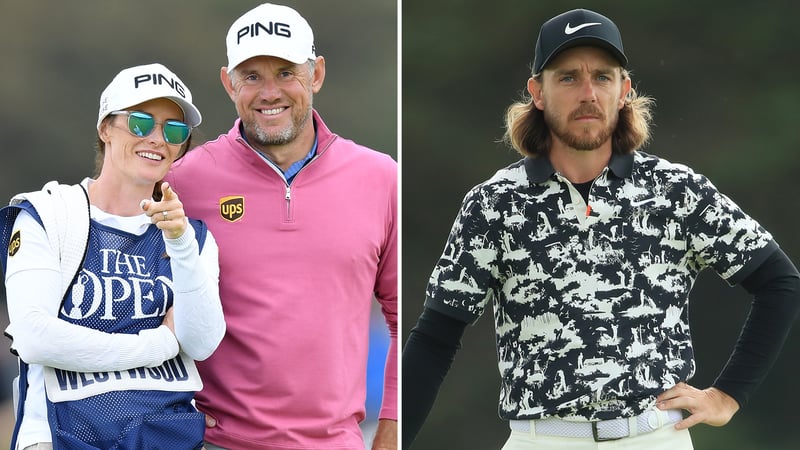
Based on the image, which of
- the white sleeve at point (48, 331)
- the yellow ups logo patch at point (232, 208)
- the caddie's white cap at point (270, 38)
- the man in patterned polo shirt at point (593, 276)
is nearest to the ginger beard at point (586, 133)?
the man in patterned polo shirt at point (593, 276)

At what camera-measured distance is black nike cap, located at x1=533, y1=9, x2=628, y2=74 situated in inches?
108

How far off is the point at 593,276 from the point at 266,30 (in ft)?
3.06

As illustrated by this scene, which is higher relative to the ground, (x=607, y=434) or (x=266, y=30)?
(x=266, y=30)

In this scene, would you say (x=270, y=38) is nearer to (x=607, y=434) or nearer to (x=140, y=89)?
(x=140, y=89)

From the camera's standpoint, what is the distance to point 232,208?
2.64 m

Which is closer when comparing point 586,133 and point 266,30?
point 266,30

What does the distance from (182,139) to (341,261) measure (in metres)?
0.46

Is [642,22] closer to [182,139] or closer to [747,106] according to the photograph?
[747,106]

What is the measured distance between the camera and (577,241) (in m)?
2.69

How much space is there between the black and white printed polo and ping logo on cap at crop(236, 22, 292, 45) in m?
0.59

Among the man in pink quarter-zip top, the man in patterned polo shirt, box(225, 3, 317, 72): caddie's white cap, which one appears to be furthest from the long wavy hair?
box(225, 3, 317, 72): caddie's white cap

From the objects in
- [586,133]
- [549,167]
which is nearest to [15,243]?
[549,167]

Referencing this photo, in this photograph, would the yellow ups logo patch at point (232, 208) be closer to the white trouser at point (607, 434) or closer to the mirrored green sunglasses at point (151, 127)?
the mirrored green sunglasses at point (151, 127)

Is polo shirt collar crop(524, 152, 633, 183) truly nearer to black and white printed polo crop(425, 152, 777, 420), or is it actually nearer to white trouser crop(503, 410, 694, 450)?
black and white printed polo crop(425, 152, 777, 420)
